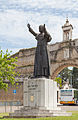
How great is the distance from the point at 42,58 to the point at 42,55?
0.16m

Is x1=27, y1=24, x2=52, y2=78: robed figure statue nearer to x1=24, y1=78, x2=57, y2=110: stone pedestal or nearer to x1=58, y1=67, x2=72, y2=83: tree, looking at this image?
x1=24, y1=78, x2=57, y2=110: stone pedestal

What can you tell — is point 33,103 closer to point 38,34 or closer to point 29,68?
point 38,34

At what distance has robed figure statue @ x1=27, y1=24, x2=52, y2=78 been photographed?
44.3 feet

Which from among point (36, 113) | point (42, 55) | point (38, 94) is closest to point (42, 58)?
point (42, 55)

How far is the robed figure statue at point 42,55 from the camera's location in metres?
13.5

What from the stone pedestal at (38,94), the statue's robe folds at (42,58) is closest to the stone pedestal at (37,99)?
the stone pedestal at (38,94)

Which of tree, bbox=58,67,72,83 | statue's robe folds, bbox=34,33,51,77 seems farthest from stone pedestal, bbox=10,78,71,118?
tree, bbox=58,67,72,83

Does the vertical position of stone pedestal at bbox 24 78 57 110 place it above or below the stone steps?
above

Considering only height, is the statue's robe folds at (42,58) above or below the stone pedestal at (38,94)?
above

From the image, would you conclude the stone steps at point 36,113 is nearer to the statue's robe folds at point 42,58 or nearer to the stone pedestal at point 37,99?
the stone pedestal at point 37,99

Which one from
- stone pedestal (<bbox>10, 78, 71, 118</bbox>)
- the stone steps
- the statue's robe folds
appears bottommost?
the stone steps

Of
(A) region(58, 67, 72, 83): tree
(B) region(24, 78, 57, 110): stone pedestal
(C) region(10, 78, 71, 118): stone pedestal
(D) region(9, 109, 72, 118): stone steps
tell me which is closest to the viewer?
(D) region(9, 109, 72, 118): stone steps

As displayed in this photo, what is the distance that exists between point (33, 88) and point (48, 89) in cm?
78

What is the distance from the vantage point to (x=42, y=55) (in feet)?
44.8
